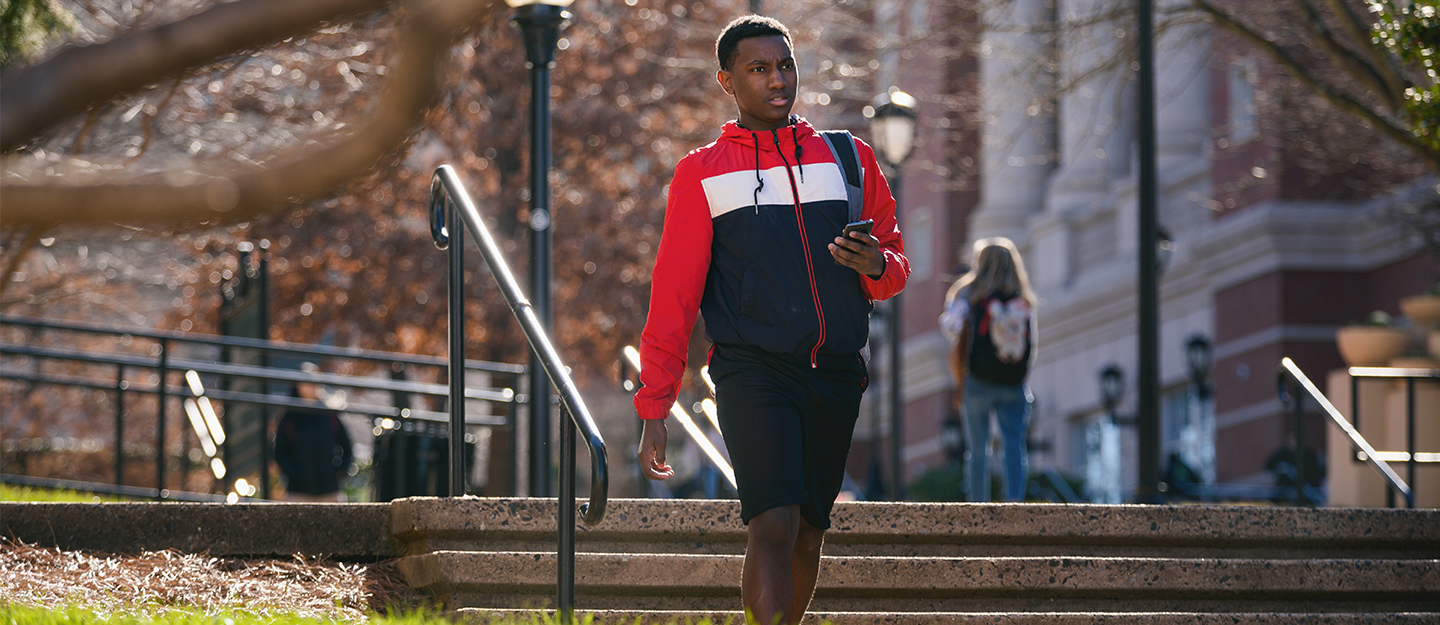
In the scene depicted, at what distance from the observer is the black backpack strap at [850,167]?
15.7ft

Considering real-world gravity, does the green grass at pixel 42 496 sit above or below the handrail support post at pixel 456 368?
below

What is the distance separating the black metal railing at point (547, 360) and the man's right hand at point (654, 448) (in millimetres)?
253

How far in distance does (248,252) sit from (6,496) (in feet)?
16.4

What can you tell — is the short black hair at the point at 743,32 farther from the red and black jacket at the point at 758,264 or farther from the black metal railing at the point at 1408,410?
the black metal railing at the point at 1408,410

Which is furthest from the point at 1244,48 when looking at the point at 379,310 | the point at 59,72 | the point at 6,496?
the point at 59,72

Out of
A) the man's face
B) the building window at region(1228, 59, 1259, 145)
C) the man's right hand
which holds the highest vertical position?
the building window at region(1228, 59, 1259, 145)

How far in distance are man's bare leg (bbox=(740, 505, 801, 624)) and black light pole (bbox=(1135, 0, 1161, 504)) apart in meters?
6.84

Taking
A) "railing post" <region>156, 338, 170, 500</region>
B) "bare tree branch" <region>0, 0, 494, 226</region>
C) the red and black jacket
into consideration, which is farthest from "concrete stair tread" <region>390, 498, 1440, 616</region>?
"railing post" <region>156, 338, 170, 500</region>

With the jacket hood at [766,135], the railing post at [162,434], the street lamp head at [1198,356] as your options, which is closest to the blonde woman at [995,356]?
the railing post at [162,434]

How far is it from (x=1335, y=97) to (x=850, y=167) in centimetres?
827

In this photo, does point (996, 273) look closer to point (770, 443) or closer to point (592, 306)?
point (770, 443)

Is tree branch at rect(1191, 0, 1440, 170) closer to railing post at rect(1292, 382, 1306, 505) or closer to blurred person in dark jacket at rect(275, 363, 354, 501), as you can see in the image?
railing post at rect(1292, 382, 1306, 505)

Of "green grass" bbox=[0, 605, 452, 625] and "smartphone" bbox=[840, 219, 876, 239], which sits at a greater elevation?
"smartphone" bbox=[840, 219, 876, 239]

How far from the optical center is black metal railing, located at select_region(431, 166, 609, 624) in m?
5.09
